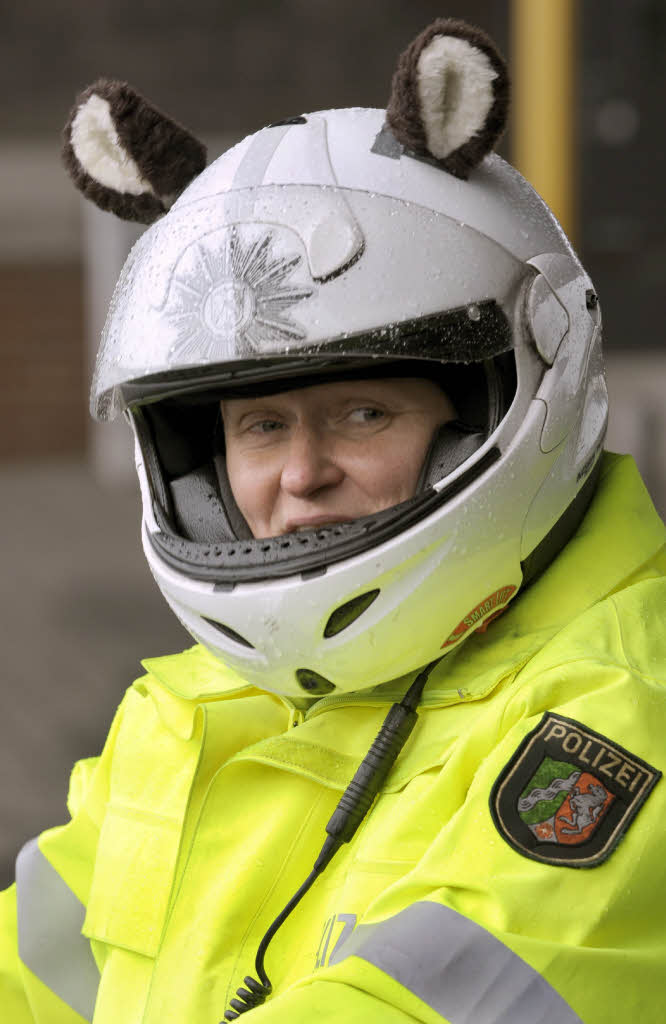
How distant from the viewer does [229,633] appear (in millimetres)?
1915

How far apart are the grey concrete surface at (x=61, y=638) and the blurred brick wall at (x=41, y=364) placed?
3.42m

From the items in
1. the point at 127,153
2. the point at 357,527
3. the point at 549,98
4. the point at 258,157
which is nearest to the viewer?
the point at 357,527

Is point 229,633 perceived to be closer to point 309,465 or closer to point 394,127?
point 309,465

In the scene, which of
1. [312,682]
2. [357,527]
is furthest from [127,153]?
[312,682]

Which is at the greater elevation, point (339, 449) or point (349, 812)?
point (339, 449)

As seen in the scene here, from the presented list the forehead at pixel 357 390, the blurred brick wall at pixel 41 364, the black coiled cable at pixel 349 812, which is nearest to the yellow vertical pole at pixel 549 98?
the forehead at pixel 357 390

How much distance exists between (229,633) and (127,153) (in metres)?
0.71

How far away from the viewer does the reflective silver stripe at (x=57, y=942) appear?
211 centimetres

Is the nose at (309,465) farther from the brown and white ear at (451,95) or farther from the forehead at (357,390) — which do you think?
the brown and white ear at (451,95)

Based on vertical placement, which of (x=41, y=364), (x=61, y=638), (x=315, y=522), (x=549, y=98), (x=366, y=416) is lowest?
(x=61, y=638)

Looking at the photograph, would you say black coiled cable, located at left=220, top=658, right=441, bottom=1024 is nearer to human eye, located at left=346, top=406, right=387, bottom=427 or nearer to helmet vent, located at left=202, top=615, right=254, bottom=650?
helmet vent, located at left=202, top=615, right=254, bottom=650

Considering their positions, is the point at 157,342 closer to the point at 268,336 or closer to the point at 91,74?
the point at 268,336

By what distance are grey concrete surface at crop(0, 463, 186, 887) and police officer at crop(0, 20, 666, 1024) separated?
8.53 ft

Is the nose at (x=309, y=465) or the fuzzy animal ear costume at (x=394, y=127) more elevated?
the fuzzy animal ear costume at (x=394, y=127)
